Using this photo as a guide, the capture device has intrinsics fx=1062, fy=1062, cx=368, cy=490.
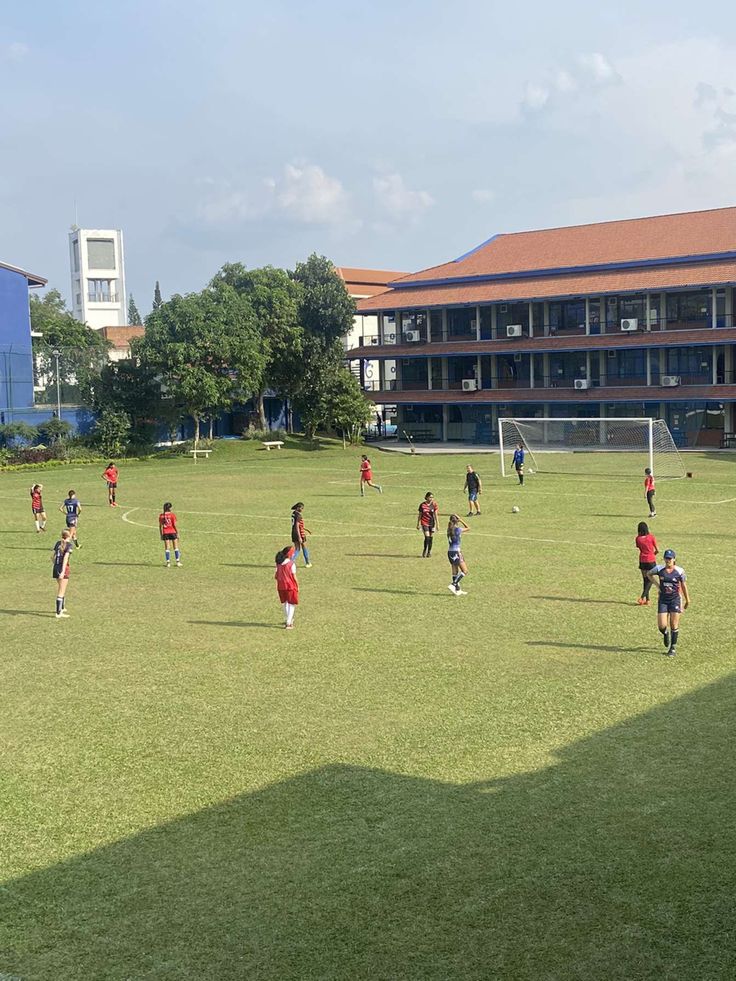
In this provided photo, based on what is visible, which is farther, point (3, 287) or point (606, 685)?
point (3, 287)

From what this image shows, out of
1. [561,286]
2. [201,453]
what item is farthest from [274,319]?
[561,286]

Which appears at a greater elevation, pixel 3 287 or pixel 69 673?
pixel 3 287

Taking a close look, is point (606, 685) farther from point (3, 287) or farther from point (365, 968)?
point (3, 287)

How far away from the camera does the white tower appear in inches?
6629

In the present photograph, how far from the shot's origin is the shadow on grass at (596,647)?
19.2 metres

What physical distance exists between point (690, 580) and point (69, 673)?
48.1 ft

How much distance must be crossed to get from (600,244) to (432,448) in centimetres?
2026

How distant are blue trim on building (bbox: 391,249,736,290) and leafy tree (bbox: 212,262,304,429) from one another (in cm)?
993

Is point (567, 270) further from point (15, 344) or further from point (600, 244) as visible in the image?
point (15, 344)

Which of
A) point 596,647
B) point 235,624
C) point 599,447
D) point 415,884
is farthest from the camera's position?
point 599,447

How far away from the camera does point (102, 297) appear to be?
17125cm

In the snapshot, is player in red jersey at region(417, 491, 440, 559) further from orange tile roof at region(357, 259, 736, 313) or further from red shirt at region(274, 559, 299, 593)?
orange tile roof at region(357, 259, 736, 313)

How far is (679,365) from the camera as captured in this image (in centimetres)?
7381

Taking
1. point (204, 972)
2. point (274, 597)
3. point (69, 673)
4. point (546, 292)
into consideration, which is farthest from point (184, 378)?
point (204, 972)
